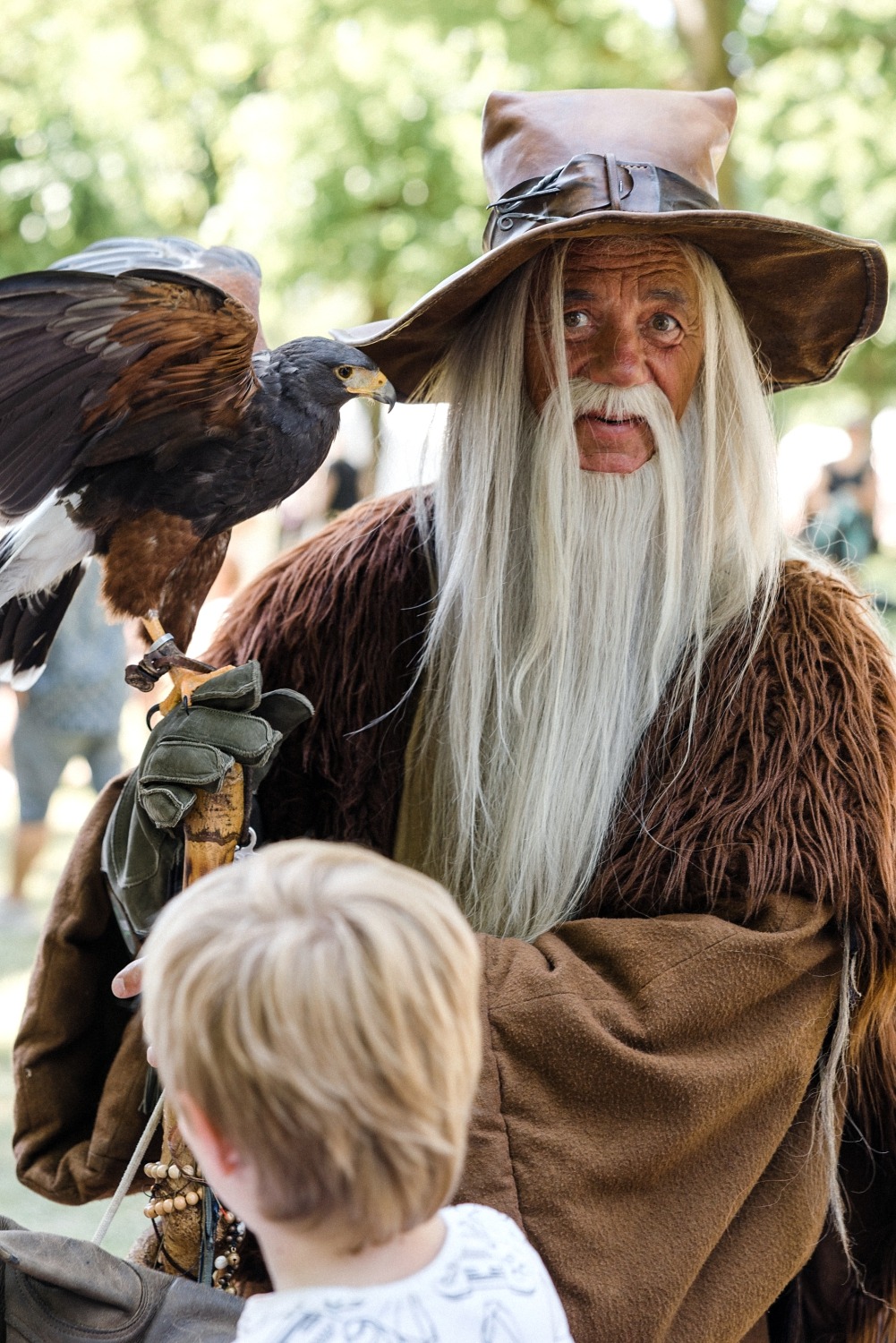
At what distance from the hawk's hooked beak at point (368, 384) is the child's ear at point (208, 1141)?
97 cm

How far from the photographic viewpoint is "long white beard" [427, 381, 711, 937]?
6.11 feet

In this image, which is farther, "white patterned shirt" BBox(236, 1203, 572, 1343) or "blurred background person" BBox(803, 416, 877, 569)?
"blurred background person" BBox(803, 416, 877, 569)

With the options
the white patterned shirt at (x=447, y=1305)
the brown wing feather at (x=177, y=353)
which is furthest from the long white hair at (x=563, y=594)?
the white patterned shirt at (x=447, y=1305)

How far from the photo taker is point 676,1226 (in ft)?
5.11

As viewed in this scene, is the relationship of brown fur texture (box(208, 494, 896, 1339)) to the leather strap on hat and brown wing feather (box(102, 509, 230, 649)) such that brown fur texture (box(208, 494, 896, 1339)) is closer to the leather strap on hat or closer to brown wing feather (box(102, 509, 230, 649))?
brown wing feather (box(102, 509, 230, 649))

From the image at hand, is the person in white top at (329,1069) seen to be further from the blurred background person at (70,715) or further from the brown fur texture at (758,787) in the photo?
the blurred background person at (70,715)

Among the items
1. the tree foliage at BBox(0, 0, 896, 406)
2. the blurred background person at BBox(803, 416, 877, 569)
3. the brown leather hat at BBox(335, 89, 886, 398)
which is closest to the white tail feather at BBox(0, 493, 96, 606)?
the brown leather hat at BBox(335, 89, 886, 398)

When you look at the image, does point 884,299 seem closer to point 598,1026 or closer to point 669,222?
point 669,222

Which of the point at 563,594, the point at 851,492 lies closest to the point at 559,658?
the point at 563,594

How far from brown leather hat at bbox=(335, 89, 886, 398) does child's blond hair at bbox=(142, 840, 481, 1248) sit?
1159 mm

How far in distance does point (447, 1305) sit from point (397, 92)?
6997 millimetres

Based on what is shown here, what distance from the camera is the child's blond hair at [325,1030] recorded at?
36.7 inches

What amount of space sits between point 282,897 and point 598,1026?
71 cm

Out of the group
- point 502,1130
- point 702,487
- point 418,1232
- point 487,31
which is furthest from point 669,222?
point 487,31
